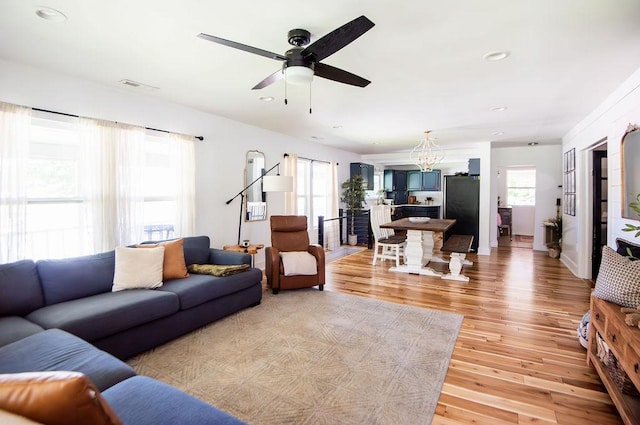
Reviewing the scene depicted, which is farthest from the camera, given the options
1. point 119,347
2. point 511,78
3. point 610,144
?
point 610,144

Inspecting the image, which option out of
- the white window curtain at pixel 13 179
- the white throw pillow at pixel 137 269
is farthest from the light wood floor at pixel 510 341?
the white window curtain at pixel 13 179

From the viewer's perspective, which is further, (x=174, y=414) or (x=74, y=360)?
(x=74, y=360)

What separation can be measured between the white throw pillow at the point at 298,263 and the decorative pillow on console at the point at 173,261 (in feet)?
4.28

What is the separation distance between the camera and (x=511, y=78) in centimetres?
314

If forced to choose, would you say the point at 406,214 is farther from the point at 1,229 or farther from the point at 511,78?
the point at 1,229

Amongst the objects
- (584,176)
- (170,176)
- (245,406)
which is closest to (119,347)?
(245,406)

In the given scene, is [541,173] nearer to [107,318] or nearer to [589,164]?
[589,164]

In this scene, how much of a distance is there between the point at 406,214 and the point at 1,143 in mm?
9348

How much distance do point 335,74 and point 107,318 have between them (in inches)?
96.5

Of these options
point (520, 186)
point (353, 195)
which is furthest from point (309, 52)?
point (520, 186)

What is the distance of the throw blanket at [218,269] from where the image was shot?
349 centimetres

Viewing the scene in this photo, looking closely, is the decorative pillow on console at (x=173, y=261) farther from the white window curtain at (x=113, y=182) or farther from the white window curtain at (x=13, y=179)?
the white window curtain at (x=13, y=179)

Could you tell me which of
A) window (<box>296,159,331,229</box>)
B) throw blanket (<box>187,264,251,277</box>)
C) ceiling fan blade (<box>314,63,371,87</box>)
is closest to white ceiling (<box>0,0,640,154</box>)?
ceiling fan blade (<box>314,63,371,87</box>)

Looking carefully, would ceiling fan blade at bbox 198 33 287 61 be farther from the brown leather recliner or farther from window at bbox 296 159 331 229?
window at bbox 296 159 331 229
